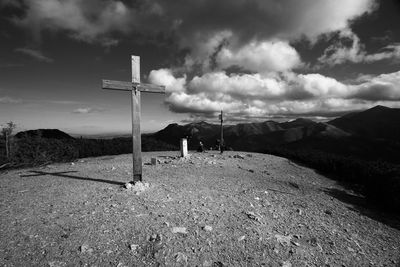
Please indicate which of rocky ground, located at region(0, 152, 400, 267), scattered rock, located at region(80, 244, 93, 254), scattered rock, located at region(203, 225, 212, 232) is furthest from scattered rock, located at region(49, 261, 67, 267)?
scattered rock, located at region(203, 225, 212, 232)

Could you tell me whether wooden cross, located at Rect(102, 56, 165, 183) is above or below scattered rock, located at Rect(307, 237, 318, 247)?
above

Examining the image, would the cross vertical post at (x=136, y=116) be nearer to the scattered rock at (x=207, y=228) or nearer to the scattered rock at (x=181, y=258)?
the scattered rock at (x=207, y=228)

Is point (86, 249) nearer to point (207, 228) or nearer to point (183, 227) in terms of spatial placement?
point (183, 227)

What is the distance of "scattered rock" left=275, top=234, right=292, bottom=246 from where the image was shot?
14.5 feet

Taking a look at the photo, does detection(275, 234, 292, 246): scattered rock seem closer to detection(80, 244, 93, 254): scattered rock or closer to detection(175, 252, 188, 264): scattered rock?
detection(175, 252, 188, 264): scattered rock

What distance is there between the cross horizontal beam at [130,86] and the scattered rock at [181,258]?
5.48 meters

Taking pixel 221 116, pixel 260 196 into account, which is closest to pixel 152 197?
pixel 260 196

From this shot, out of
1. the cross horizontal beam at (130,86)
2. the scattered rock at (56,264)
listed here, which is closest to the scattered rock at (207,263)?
the scattered rock at (56,264)

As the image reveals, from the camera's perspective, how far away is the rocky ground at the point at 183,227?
3.83 metres

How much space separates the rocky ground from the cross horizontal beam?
347 cm

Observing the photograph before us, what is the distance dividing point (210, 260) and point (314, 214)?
3964 mm

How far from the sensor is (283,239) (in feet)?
14.9

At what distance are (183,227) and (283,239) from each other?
7.35 ft

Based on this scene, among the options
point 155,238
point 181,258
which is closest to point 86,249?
point 155,238
